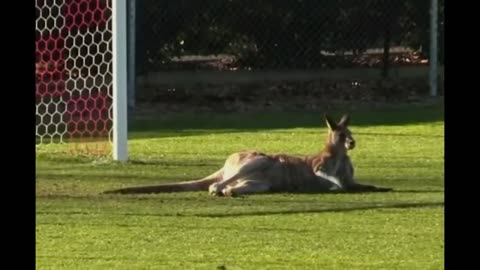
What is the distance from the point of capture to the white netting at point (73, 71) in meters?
12.1

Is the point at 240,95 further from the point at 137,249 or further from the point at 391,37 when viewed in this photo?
the point at 137,249

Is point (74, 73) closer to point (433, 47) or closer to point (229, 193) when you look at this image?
point (433, 47)

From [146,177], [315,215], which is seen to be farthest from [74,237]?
[146,177]

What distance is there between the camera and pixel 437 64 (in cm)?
1647

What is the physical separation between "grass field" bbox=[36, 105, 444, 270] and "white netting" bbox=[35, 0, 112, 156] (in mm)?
638

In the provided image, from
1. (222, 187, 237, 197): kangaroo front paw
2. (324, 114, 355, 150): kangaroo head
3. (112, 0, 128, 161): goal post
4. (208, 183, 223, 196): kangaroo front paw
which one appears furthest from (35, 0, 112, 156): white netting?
(222, 187, 237, 197): kangaroo front paw

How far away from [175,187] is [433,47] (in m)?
8.64

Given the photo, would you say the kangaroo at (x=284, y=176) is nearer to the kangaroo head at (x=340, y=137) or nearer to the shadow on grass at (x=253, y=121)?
the kangaroo head at (x=340, y=137)

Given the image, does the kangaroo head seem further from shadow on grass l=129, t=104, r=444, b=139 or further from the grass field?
shadow on grass l=129, t=104, r=444, b=139

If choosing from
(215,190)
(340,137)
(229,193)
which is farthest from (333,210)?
(340,137)

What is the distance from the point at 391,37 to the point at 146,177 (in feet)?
28.7

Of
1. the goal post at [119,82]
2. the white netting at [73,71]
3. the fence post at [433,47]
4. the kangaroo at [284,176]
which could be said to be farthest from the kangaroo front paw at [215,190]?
the fence post at [433,47]

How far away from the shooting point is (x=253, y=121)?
14.5m

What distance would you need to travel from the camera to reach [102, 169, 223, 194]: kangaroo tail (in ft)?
26.4
